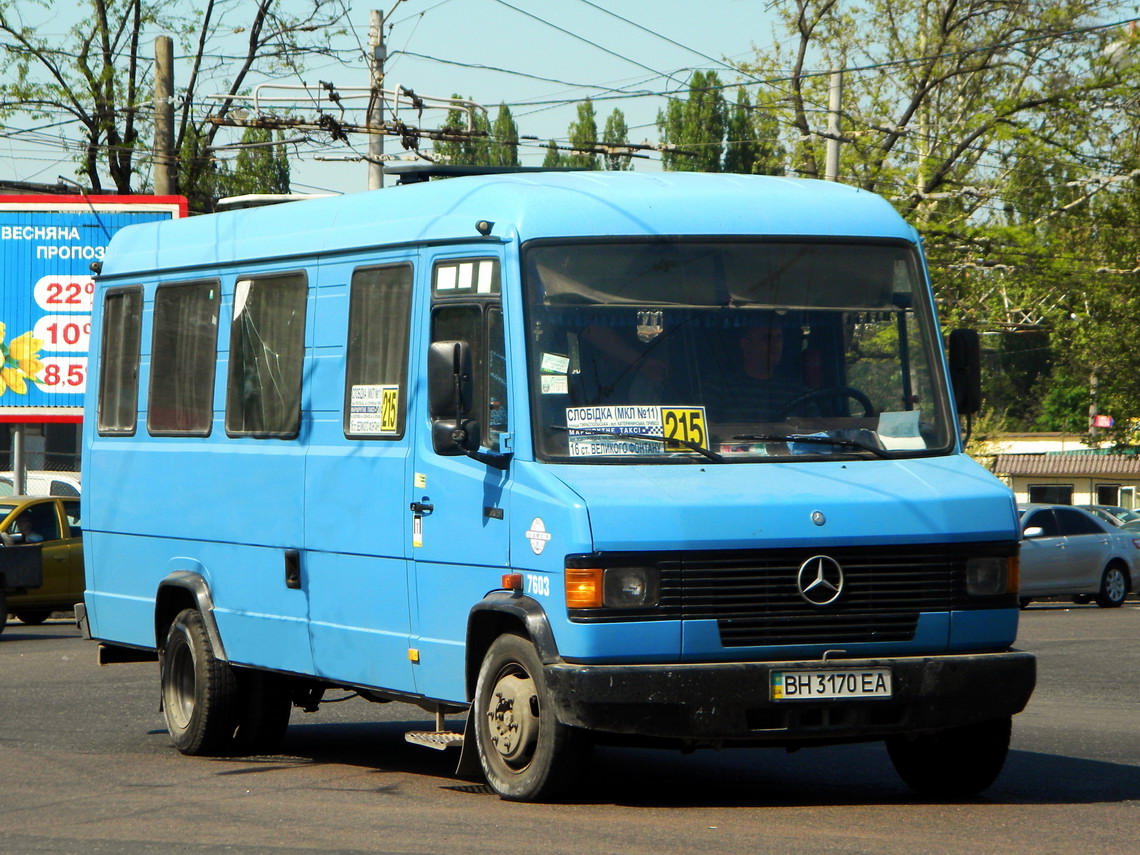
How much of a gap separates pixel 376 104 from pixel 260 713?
1910 cm

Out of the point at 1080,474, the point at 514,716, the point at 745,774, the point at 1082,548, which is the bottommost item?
the point at 745,774

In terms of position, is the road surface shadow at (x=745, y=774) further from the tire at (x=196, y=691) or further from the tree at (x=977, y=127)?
the tree at (x=977, y=127)

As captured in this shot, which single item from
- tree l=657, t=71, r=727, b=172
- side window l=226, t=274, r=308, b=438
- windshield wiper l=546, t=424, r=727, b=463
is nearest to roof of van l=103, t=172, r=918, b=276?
side window l=226, t=274, r=308, b=438

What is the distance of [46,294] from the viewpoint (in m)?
31.9

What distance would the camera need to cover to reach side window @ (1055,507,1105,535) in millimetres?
27031

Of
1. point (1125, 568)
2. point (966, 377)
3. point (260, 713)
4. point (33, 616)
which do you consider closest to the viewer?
point (966, 377)

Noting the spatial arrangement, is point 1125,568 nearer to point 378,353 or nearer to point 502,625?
point 378,353

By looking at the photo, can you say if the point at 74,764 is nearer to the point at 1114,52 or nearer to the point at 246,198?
the point at 246,198

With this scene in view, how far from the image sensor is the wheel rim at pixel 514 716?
7.84 m

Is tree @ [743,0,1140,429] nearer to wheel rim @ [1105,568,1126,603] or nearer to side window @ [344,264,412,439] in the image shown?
wheel rim @ [1105,568,1126,603]

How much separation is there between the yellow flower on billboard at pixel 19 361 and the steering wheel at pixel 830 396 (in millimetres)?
25786

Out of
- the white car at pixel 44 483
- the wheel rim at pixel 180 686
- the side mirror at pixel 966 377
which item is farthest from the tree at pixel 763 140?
the side mirror at pixel 966 377

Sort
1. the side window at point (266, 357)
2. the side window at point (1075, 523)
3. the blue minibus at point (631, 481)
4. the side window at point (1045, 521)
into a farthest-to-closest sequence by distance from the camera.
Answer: the side window at point (1075, 523)
the side window at point (1045, 521)
the side window at point (266, 357)
the blue minibus at point (631, 481)

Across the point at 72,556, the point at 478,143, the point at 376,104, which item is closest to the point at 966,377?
the point at 72,556
